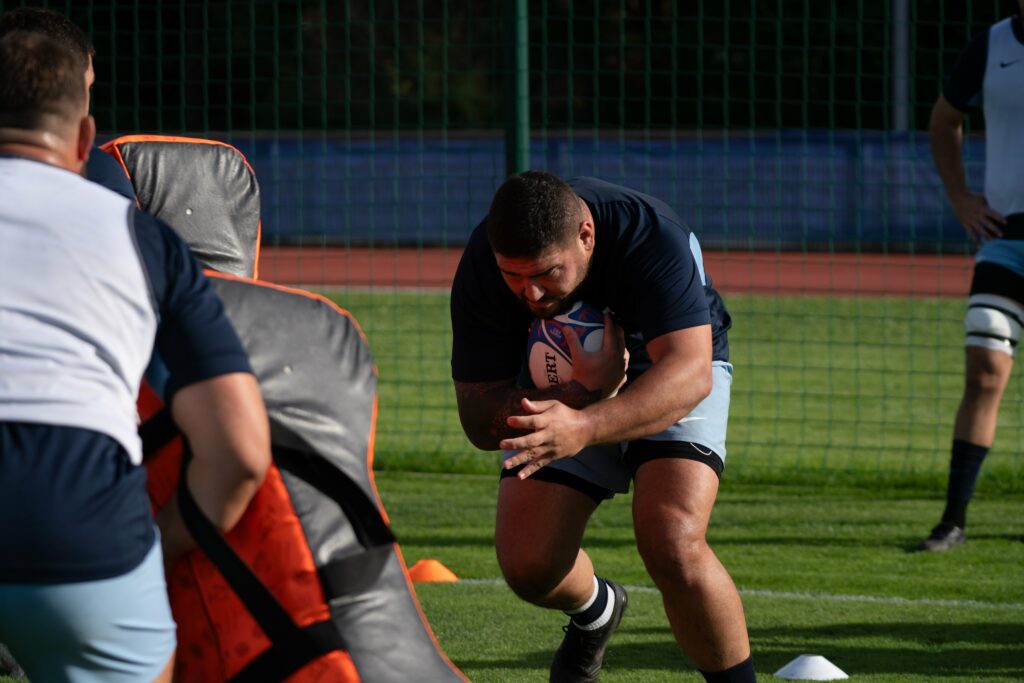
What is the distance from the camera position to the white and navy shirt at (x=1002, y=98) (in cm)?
654

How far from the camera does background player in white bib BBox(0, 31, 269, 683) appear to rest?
8.04 ft

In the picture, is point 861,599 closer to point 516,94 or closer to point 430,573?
point 430,573

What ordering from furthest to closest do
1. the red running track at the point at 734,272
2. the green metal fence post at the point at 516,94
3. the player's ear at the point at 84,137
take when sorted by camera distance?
the red running track at the point at 734,272, the green metal fence post at the point at 516,94, the player's ear at the point at 84,137

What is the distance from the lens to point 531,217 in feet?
13.1

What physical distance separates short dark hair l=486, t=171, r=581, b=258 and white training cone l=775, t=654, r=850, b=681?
1666 mm

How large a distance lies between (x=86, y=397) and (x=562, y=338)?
1977mm

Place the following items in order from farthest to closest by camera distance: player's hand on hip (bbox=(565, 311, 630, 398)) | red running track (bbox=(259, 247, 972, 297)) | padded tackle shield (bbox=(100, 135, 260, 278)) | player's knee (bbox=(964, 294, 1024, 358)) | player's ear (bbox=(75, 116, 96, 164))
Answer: red running track (bbox=(259, 247, 972, 297)) < player's knee (bbox=(964, 294, 1024, 358)) < padded tackle shield (bbox=(100, 135, 260, 278)) < player's hand on hip (bbox=(565, 311, 630, 398)) < player's ear (bbox=(75, 116, 96, 164))

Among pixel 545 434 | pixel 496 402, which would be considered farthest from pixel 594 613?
pixel 545 434

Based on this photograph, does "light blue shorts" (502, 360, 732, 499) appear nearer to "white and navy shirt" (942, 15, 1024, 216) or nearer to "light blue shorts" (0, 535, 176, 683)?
"light blue shorts" (0, 535, 176, 683)

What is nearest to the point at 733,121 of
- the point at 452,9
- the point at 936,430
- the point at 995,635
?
the point at 452,9

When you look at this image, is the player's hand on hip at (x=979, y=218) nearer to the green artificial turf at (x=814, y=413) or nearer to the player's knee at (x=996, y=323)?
the player's knee at (x=996, y=323)

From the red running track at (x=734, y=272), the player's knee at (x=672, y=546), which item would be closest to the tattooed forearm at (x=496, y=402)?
the player's knee at (x=672, y=546)

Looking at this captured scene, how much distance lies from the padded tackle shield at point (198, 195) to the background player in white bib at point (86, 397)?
1.96 meters

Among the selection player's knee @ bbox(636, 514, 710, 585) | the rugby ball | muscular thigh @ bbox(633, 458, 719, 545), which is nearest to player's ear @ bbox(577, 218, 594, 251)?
the rugby ball
